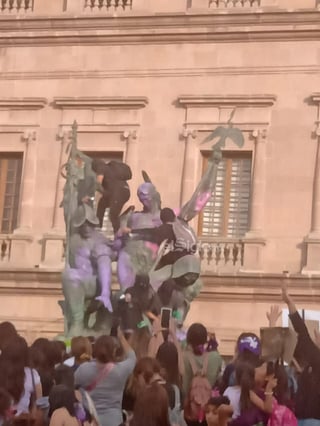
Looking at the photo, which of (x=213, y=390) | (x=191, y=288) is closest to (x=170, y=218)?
(x=191, y=288)

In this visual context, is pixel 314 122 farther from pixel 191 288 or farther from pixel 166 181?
pixel 191 288

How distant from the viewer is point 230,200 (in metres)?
20.4

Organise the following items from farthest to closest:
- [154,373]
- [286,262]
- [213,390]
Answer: [286,262]
[213,390]
[154,373]

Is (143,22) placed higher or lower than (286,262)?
higher

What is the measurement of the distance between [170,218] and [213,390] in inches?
222

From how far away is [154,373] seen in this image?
319 inches

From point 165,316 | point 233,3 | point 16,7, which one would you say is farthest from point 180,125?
point 165,316

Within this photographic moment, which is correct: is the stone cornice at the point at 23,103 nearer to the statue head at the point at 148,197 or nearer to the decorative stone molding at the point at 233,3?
the decorative stone molding at the point at 233,3

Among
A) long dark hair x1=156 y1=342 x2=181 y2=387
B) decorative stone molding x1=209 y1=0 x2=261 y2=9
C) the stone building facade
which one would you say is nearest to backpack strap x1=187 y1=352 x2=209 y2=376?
long dark hair x1=156 y1=342 x2=181 y2=387

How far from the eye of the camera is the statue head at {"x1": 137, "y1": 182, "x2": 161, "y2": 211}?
14.5 meters

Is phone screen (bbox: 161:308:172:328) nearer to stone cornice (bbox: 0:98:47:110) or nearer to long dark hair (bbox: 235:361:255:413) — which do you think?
long dark hair (bbox: 235:361:255:413)

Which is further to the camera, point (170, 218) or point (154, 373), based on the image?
point (170, 218)

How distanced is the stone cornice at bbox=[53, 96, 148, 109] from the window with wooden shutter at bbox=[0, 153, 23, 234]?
4.02 ft

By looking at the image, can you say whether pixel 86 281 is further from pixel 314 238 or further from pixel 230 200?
pixel 230 200
